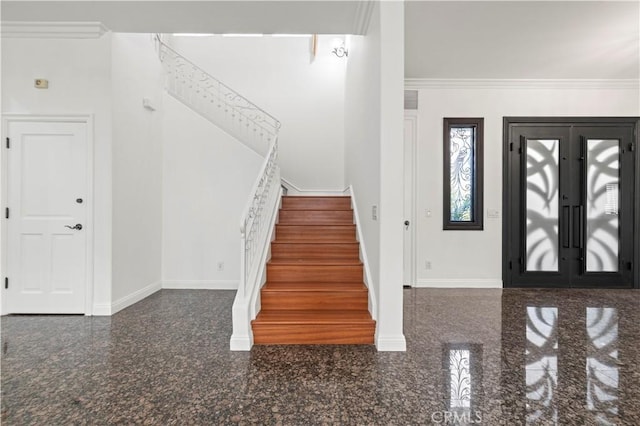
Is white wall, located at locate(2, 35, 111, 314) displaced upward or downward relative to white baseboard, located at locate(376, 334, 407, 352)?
upward

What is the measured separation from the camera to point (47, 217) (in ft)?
11.9


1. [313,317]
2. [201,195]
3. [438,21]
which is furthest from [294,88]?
[313,317]

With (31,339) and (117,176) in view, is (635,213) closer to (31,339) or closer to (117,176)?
(117,176)

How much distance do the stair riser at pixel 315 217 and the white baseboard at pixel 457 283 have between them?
159 centimetres

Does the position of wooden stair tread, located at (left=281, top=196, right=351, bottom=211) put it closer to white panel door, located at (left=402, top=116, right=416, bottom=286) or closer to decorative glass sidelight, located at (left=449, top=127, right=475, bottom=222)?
white panel door, located at (left=402, top=116, right=416, bottom=286)

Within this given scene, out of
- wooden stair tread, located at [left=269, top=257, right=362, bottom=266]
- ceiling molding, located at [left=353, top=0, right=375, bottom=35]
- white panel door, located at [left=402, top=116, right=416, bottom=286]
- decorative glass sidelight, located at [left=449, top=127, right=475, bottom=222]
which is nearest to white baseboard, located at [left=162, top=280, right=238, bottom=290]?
wooden stair tread, located at [left=269, top=257, right=362, bottom=266]

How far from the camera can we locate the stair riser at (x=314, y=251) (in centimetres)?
379

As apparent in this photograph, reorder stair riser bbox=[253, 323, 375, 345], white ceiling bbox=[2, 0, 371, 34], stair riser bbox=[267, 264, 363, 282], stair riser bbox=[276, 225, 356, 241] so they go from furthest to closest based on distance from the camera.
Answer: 1. stair riser bbox=[276, 225, 356, 241]
2. stair riser bbox=[267, 264, 363, 282]
3. white ceiling bbox=[2, 0, 371, 34]
4. stair riser bbox=[253, 323, 375, 345]

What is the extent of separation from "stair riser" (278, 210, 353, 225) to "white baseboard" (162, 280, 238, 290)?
4.18 ft

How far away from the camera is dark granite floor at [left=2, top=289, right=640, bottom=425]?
6.29 feet

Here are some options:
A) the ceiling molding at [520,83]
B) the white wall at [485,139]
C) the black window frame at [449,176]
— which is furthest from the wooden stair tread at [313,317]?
the ceiling molding at [520,83]

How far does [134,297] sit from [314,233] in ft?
7.63

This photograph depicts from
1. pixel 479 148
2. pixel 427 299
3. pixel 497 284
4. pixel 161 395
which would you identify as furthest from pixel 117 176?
pixel 497 284

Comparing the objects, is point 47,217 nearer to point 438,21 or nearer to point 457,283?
point 438,21
